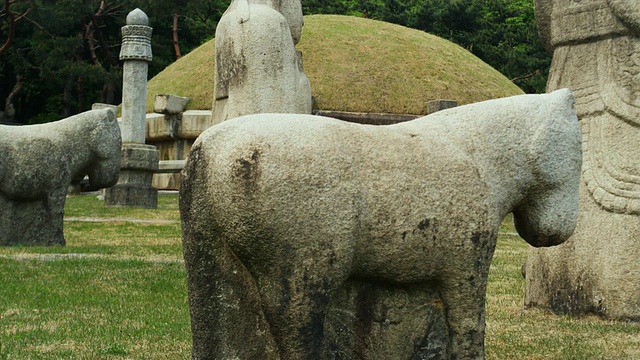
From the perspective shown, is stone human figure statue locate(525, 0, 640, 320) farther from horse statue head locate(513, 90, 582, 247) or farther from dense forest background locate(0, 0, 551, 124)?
dense forest background locate(0, 0, 551, 124)

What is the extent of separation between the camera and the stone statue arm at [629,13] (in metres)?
5.88

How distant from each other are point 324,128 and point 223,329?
2.90ft

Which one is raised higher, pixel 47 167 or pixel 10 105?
pixel 10 105

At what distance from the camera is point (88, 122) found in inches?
380

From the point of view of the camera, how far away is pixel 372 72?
80.6 ft

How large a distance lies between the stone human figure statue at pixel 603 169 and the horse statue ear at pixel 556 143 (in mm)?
2308

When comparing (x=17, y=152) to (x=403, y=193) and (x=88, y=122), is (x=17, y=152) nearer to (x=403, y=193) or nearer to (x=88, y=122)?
(x=88, y=122)

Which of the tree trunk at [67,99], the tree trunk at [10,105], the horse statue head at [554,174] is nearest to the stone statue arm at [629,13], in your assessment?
the horse statue head at [554,174]

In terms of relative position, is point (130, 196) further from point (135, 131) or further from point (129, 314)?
point (129, 314)

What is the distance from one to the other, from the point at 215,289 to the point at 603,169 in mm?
3454

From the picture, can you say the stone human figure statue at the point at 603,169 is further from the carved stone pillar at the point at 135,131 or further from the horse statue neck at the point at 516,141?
the carved stone pillar at the point at 135,131

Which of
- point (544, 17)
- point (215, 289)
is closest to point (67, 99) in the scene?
point (544, 17)

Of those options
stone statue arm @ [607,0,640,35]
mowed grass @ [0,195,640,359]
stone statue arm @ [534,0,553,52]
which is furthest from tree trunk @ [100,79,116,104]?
stone statue arm @ [607,0,640,35]

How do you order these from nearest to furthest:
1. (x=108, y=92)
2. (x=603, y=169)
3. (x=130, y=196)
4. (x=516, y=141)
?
1. (x=516, y=141)
2. (x=603, y=169)
3. (x=130, y=196)
4. (x=108, y=92)
